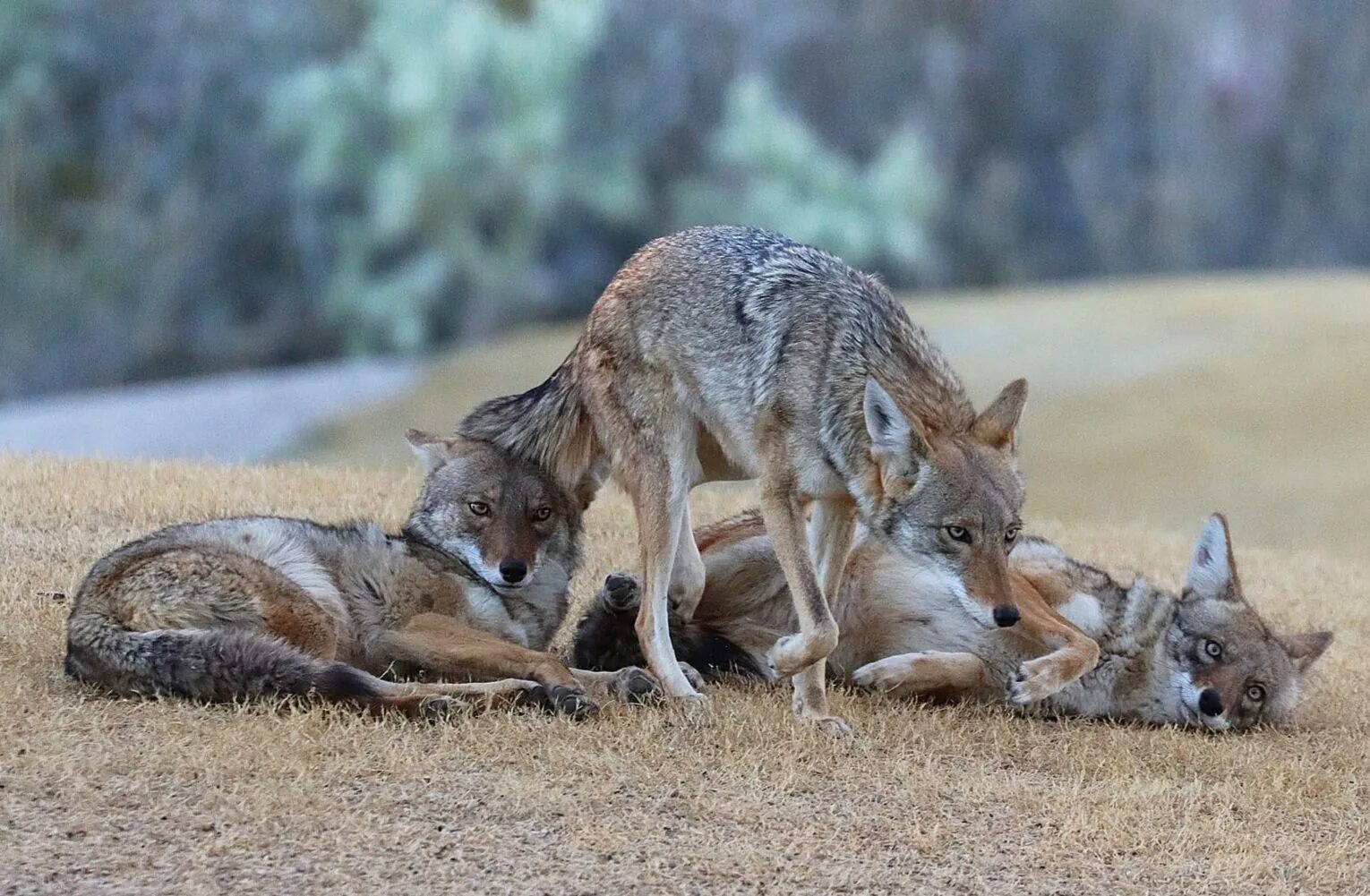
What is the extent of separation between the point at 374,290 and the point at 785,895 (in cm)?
1963

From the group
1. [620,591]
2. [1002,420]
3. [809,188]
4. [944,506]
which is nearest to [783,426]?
[944,506]

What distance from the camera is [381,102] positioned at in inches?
910

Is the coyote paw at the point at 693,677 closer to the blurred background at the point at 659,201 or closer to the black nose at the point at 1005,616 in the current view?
the black nose at the point at 1005,616

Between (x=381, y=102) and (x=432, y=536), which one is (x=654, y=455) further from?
(x=381, y=102)

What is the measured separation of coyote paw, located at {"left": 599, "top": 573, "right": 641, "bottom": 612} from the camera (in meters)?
6.25

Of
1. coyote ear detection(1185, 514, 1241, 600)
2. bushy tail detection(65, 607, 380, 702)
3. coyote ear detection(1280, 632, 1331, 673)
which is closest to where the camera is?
bushy tail detection(65, 607, 380, 702)

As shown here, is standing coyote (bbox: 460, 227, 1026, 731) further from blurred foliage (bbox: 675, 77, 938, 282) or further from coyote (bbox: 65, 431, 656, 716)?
blurred foliage (bbox: 675, 77, 938, 282)

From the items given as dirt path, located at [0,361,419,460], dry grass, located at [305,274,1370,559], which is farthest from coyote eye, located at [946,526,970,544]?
dirt path, located at [0,361,419,460]

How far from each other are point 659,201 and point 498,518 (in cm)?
1884

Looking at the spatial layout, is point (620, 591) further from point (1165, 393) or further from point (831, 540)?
point (1165, 393)

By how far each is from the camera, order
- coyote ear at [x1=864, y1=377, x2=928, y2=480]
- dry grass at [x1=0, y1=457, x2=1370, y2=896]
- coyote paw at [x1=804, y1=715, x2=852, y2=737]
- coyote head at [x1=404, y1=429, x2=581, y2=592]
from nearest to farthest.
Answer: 1. dry grass at [x1=0, y1=457, x2=1370, y2=896]
2. coyote ear at [x1=864, y1=377, x2=928, y2=480]
3. coyote paw at [x1=804, y1=715, x2=852, y2=737]
4. coyote head at [x1=404, y1=429, x2=581, y2=592]

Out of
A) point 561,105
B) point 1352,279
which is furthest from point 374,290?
point 1352,279

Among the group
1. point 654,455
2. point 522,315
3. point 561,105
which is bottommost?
point 522,315

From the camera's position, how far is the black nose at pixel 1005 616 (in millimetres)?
5301
